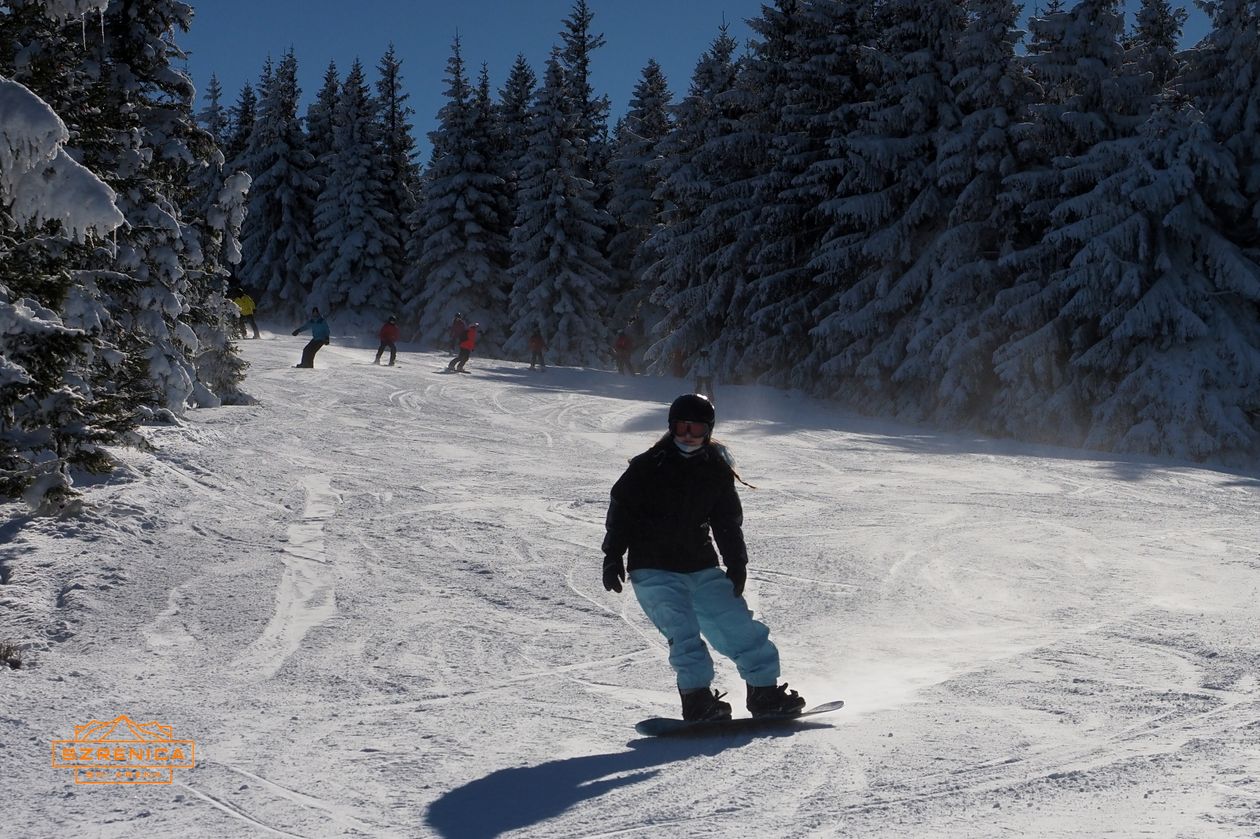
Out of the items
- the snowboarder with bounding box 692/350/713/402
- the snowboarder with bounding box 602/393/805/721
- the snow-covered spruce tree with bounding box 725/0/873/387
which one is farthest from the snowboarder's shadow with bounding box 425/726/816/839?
the snow-covered spruce tree with bounding box 725/0/873/387

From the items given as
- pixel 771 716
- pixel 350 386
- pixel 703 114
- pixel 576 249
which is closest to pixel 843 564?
pixel 771 716

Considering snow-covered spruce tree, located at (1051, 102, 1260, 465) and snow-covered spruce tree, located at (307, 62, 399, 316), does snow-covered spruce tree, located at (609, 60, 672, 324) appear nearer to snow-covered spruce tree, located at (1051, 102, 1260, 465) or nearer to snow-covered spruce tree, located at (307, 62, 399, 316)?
snow-covered spruce tree, located at (307, 62, 399, 316)

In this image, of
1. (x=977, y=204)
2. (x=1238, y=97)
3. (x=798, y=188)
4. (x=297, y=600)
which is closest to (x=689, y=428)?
(x=297, y=600)

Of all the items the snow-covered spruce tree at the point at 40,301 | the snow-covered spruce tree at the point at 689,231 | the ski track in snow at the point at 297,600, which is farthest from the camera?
the snow-covered spruce tree at the point at 689,231

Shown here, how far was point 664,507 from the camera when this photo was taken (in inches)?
203

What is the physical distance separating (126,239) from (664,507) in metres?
12.8

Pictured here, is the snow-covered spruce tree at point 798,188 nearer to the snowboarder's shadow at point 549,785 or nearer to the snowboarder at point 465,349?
the snowboarder at point 465,349

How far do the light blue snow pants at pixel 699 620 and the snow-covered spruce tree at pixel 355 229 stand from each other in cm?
4880

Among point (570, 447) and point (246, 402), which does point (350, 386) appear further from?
point (570, 447)

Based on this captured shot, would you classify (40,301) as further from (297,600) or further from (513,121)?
(513,121)

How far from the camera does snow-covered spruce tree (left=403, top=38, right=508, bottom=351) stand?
4916cm

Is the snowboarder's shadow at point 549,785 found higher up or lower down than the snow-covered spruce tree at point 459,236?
lower down

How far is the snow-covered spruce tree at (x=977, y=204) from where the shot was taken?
25047 millimetres

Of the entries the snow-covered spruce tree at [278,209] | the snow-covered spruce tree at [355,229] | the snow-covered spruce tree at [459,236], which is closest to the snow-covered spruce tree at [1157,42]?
the snow-covered spruce tree at [459,236]
